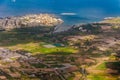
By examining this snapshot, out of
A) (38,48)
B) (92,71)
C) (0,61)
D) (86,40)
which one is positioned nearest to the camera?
(92,71)

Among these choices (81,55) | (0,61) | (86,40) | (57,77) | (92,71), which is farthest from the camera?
(86,40)

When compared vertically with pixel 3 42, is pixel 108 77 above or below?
below

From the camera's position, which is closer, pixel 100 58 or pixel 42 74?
pixel 42 74

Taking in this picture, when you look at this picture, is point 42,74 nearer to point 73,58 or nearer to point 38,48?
point 73,58

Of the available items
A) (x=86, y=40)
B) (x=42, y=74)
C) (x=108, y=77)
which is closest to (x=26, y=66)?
(x=42, y=74)

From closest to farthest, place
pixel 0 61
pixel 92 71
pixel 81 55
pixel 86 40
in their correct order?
pixel 92 71 → pixel 0 61 → pixel 81 55 → pixel 86 40

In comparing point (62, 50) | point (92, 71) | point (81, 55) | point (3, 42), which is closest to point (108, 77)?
point (92, 71)

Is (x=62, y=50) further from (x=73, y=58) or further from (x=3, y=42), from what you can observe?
(x=3, y=42)

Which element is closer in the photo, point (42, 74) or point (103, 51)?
point (42, 74)

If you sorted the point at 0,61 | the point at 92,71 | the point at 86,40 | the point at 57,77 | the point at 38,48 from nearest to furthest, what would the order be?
the point at 57,77 → the point at 92,71 → the point at 0,61 → the point at 38,48 → the point at 86,40
